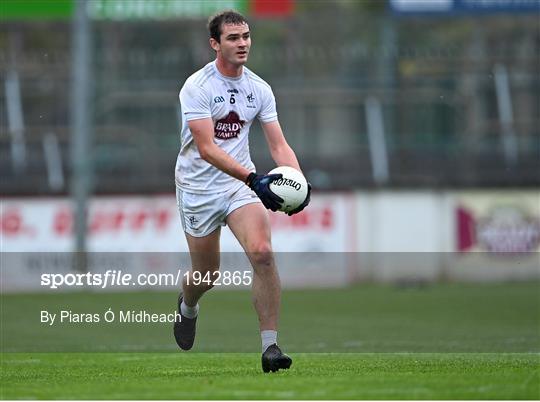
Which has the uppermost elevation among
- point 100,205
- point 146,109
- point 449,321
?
point 146,109

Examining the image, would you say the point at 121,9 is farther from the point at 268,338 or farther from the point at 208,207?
the point at 268,338

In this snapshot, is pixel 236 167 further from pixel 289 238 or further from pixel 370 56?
pixel 370 56

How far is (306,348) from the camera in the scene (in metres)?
14.1

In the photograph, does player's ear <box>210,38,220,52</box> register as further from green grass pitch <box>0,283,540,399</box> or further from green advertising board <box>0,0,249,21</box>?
green advertising board <box>0,0,249,21</box>

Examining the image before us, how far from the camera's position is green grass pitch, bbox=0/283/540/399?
8906 mm

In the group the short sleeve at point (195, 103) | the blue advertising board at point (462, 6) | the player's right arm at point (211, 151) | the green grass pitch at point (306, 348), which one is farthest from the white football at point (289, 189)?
the blue advertising board at point (462, 6)

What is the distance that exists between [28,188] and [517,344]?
14.2m

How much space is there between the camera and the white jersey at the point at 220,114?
1054 cm

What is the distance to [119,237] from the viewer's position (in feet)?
87.8

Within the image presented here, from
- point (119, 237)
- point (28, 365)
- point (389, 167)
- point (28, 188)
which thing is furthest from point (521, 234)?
point (28, 365)

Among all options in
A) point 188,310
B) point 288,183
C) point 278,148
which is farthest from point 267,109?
point 188,310

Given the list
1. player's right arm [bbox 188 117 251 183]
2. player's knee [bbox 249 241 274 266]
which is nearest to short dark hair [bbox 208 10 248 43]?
player's right arm [bbox 188 117 251 183]

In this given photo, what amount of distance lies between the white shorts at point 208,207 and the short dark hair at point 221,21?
1.15 metres

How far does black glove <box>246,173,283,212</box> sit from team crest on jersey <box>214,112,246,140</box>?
0.61m
